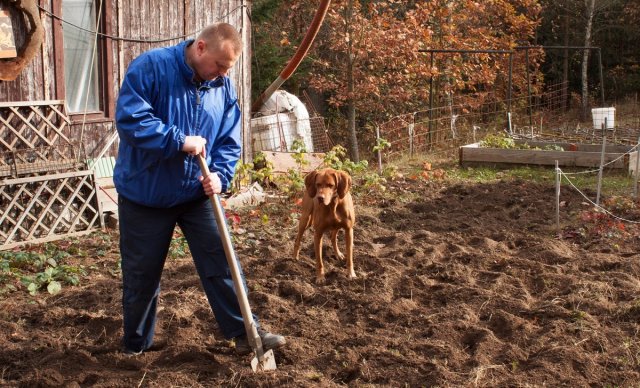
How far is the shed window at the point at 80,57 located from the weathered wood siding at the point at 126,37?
16cm

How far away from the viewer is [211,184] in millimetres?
4355

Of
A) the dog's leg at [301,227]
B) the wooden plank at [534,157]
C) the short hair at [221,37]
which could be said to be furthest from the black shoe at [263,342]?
the wooden plank at [534,157]

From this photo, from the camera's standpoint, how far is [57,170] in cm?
888

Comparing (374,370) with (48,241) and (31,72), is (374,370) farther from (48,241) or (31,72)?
(31,72)

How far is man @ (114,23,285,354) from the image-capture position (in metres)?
4.24

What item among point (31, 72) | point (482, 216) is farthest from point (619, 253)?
point (31, 72)

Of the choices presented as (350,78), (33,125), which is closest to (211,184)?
(33,125)

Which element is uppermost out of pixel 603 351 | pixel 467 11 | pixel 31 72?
pixel 467 11

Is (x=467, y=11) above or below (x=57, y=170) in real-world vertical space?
above

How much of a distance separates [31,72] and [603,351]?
657 cm

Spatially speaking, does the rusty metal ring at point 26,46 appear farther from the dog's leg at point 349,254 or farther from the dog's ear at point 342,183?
the dog's leg at point 349,254

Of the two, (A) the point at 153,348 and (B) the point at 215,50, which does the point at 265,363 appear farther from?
(B) the point at 215,50

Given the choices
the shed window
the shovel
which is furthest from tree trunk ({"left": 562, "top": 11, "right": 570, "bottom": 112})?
the shovel

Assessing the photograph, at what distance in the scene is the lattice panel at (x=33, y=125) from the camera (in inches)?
337
